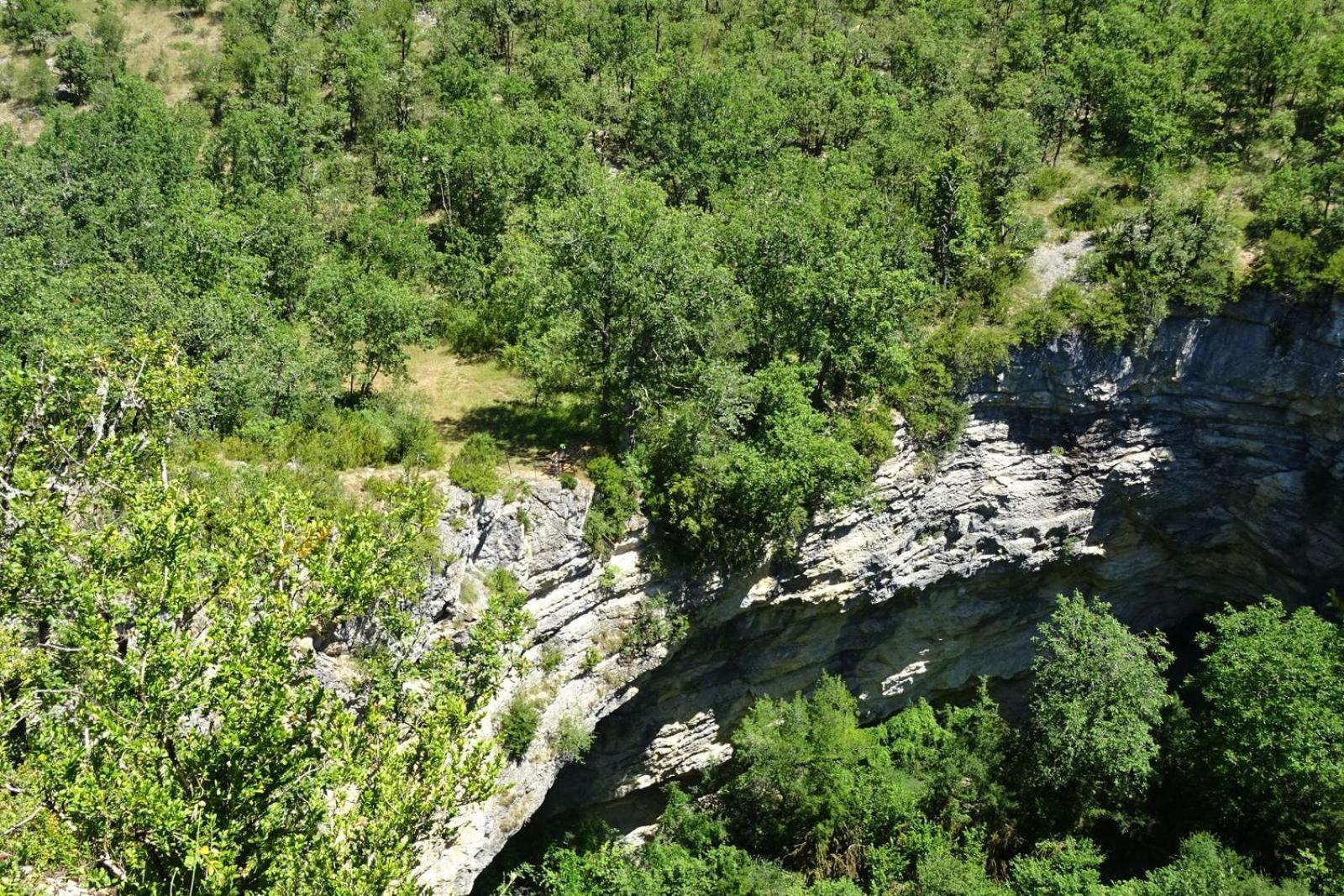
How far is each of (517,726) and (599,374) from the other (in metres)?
11.9

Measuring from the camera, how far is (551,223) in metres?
32.7

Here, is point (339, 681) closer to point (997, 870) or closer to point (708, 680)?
point (708, 680)

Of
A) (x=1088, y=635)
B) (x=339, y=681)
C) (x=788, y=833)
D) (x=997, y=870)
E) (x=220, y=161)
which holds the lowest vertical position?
(x=997, y=870)

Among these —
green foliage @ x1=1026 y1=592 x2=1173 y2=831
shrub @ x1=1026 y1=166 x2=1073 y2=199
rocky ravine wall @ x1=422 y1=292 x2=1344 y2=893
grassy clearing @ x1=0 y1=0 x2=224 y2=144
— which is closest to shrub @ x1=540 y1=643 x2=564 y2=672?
rocky ravine wall @ x1=422 y1=292 x2=1344 y2=893

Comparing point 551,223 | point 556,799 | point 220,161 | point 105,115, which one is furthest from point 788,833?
point 105,115

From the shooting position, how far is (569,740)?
93.8ft

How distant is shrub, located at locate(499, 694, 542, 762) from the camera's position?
27234mm

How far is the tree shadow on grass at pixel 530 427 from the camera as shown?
31844mm

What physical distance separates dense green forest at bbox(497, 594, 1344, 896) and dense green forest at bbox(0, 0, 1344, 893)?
0.65 ft

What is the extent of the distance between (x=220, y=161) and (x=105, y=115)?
307 inches

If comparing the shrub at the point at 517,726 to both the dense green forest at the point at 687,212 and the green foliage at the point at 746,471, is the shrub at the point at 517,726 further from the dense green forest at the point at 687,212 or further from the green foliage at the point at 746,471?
the green foliage at the point at 746,471

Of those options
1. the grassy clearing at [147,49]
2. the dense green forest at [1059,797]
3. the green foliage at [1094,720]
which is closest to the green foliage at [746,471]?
the dense green forest at [1059,797]

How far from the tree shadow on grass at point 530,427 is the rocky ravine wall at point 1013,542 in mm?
4555

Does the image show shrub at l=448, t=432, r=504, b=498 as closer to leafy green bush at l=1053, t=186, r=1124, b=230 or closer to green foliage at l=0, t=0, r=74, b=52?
leafy green bush at l=1053, t=186, r=1124, b=230
